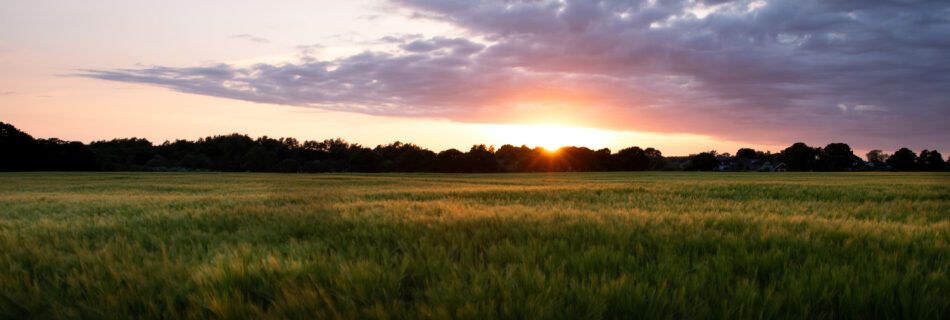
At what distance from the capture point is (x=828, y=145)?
108 m

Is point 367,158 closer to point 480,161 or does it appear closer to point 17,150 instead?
point 480,161

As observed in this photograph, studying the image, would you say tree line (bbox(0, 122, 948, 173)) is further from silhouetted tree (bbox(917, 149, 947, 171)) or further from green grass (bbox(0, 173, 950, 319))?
green grass (bbox(0, 173, 950, 319))

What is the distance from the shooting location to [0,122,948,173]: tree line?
299 ft

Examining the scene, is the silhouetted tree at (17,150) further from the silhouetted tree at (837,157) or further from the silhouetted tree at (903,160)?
the silhouetted tree at (903,160)

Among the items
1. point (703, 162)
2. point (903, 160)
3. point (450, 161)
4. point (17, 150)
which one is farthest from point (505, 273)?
point (903, 160)

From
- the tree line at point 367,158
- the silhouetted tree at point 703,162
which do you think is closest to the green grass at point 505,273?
the tree line at point 367,158

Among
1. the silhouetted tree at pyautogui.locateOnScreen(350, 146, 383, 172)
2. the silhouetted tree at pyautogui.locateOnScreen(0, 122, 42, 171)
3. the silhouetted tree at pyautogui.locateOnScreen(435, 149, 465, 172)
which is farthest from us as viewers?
the silhouetted tree at pyautogui.locateOnScreen(435, 149, 465, 172)

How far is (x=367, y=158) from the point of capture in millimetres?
105250

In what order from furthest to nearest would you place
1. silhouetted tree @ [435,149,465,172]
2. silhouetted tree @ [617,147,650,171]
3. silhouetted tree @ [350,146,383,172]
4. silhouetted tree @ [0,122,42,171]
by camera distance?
silhouetted tree @ [617,147,650,171] < silhouetted tree @ [435,149,465,172] < silhouetted tree @ [350,146,383,172] < silhouetted tree @ [0,122,42,171]

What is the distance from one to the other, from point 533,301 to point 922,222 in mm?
6753

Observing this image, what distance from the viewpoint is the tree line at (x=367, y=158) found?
9112cm

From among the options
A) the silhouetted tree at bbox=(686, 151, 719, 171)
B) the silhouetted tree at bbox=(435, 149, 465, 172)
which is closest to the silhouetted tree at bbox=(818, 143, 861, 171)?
the silhouetted tree at bbox=(686, 151, 719, 171)

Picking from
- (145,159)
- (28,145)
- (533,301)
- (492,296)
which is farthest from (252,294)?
(145,159)

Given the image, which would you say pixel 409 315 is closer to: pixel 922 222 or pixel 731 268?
pixel 731 268
